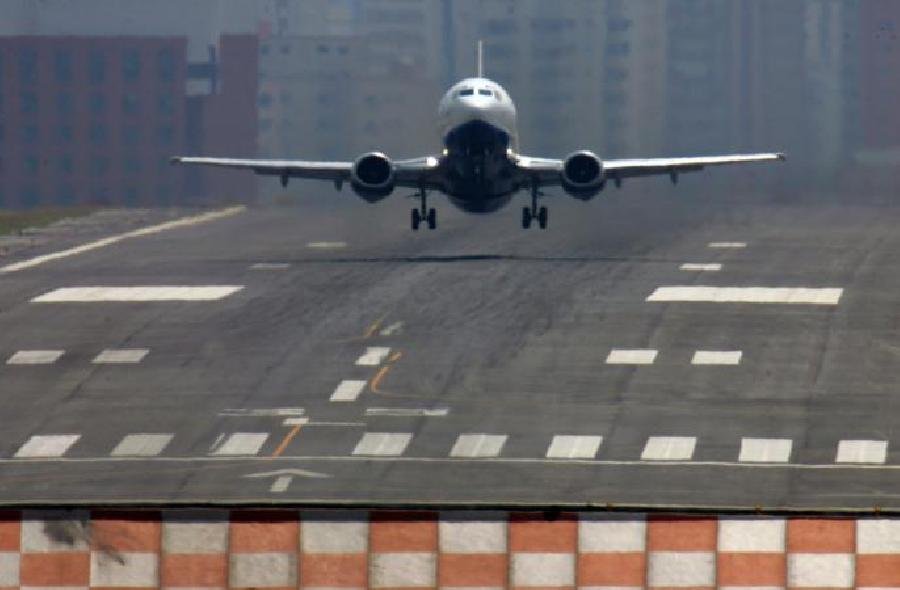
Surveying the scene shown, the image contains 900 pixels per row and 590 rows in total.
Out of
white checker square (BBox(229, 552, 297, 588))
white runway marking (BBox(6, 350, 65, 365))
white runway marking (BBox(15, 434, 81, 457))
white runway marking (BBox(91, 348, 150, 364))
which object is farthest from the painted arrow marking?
white checker square (BBox(229, 552, 297, 588))

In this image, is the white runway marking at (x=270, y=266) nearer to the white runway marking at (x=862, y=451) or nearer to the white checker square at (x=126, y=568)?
the white runway marking at (x=862, y=451)

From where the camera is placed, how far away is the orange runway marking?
45.2 m

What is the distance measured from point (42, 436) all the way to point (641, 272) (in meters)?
33.2

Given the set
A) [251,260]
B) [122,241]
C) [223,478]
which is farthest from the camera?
[122,241]

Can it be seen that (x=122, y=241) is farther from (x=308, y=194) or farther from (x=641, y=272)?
(x=308, y=194)

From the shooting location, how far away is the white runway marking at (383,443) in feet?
147

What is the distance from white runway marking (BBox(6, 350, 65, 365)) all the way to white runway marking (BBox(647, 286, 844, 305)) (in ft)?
67.5

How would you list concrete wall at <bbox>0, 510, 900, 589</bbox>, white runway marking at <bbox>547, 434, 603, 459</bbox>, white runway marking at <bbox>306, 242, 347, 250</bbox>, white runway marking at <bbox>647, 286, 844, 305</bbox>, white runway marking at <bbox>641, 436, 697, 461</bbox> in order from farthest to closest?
white runway marking at <bbox>306, 242, 347, 250</bbox>, white runway marking at <bbox>647, 286, 844, 305</bbox>, white runway marking at <bbox>547, 434, 603, 459</bbox>, white runway marking at <bbox>641, 436, 697, 461</bbox>, concrete wall at <bbox>0, 510, 900, 589</bbox>

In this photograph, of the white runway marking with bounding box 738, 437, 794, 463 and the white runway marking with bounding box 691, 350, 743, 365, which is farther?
the white runway marking with bounding box 691, 350, 743, 365

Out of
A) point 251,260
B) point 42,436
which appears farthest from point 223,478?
point 251,260

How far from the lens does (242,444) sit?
151 feet

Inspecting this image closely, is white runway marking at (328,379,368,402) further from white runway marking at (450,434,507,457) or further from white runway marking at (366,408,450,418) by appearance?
white runway marking at (450,434,507,457)

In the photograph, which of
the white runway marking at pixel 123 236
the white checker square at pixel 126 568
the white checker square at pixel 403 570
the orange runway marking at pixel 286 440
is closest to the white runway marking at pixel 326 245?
the white runway marking at pixel 123 236

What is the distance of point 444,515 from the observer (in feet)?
55.6
